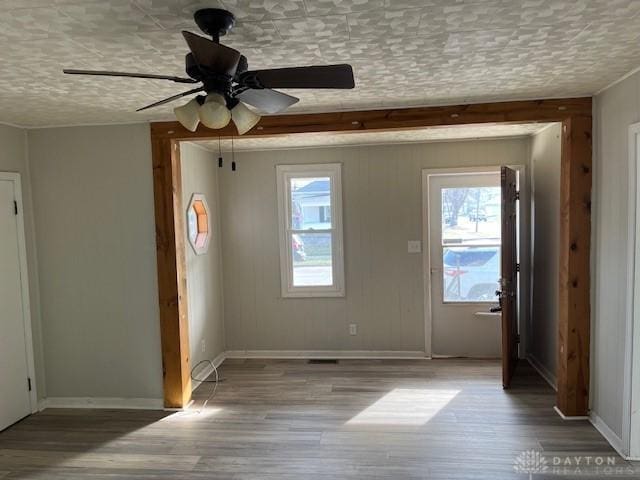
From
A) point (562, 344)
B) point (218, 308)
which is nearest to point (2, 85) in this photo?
point (218, 308)

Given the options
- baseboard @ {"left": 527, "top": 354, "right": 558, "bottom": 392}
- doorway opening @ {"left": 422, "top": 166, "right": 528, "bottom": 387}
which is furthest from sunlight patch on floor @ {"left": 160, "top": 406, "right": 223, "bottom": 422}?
baseboard @ {"left": 527, "top": 354, "right": 558, "bottom": 392}

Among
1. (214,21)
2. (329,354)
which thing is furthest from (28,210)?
(329,354)

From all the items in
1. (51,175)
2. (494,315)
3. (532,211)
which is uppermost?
(51,175)

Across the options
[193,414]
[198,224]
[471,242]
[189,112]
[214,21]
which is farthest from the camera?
[471,242]

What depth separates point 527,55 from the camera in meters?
2.26

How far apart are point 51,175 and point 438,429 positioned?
364cm

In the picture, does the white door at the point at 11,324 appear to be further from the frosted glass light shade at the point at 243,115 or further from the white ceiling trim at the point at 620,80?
the white ceiling trim at the point at 620,80

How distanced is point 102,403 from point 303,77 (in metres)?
3.36

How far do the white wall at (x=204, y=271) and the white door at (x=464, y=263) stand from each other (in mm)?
2339

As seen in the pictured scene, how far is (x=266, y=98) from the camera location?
1.96 meters

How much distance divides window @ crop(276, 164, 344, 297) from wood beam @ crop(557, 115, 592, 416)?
225cm

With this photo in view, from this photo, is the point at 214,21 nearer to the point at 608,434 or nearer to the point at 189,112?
the point at 189,112

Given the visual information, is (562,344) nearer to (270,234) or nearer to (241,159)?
(270,234)

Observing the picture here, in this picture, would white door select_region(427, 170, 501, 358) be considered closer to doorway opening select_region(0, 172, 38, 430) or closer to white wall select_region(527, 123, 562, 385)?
white wall select_region(527, 123, 562, 385)
